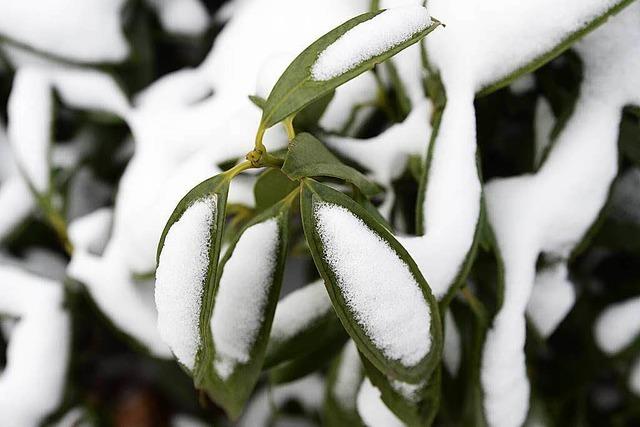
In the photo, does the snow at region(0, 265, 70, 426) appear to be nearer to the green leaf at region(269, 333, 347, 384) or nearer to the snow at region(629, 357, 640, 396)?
the green leaf at region(269, 333, 347, 384)

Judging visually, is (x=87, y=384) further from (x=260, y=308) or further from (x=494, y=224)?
(x=494, y=224)

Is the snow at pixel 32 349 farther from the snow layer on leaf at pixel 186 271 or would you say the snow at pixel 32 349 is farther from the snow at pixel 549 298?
the snow at pixel 549 298

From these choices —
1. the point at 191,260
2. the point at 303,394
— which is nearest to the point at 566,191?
the point at 191,260

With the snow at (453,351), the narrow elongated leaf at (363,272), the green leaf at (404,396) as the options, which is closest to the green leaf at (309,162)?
the narrow elongated leaf at (363,272)

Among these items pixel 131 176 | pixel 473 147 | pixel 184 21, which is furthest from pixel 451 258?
pixel 184 21

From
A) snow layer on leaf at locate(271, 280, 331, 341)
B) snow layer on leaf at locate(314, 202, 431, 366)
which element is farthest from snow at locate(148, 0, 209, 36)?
snow layer on leaf at locate(314, 202, 431, 366)

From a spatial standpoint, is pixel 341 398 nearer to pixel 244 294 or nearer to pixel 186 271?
pixel 244 294
